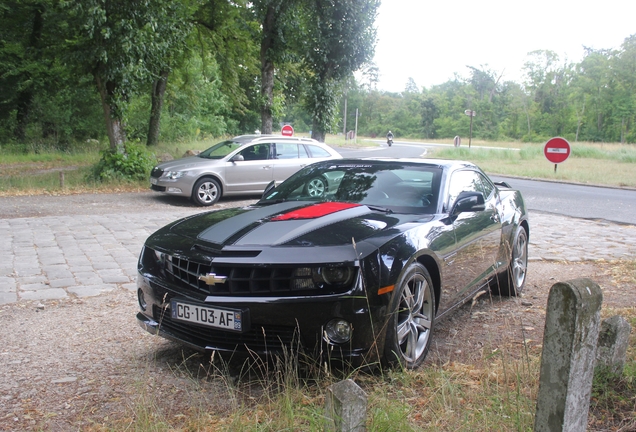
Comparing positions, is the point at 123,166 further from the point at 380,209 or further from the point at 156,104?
the point at 380,209

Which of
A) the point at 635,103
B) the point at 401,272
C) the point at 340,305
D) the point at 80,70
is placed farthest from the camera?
the point at 635,103

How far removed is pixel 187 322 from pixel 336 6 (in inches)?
728

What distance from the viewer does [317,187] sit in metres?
5.09

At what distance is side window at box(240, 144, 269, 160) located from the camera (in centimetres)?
1409

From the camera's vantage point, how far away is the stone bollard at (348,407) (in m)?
2.08

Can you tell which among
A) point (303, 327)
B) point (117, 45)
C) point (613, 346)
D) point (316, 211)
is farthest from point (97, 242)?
point (117, 45)

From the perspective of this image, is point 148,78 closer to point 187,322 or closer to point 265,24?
point 265,24

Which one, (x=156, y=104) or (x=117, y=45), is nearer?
(x=117, y=45)

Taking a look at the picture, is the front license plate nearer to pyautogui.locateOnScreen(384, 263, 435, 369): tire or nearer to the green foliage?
pyautogui.locateOnScreen(384, 263, 435, 369): tire

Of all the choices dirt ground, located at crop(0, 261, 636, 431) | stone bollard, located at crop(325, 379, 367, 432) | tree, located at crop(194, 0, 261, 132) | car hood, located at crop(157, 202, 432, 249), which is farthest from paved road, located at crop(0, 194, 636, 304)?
tree, located at crop(194, 0, 261, 132)

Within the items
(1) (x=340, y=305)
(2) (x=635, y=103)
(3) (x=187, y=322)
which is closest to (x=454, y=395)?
(1) (x=340, y=305)

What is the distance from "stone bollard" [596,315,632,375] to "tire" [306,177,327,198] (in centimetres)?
251

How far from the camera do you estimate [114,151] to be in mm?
16281

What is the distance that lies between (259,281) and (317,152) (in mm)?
11688
